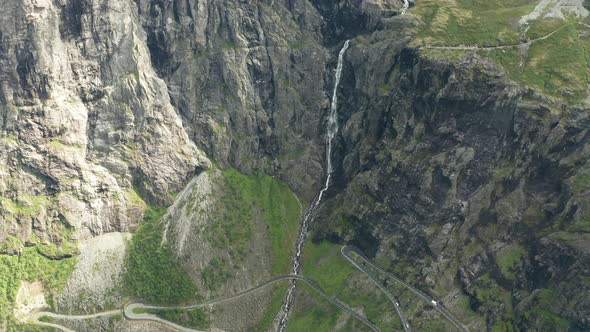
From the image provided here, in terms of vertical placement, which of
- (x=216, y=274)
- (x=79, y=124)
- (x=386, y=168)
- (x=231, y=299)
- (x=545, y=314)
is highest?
(x=79, y=124)

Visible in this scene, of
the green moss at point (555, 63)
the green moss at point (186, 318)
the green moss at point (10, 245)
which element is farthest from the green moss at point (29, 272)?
the green moss at point (555, 63)

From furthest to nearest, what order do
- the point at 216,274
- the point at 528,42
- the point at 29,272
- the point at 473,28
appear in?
the point at 473,28, the point at 216,274, the point at 528,42, the point at 29,272

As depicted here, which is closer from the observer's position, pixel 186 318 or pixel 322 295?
pixel 186 318

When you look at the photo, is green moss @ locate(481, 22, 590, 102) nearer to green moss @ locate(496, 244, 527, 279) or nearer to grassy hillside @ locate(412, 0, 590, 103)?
grassy hillside @ locate(412, 0, 590, 103)

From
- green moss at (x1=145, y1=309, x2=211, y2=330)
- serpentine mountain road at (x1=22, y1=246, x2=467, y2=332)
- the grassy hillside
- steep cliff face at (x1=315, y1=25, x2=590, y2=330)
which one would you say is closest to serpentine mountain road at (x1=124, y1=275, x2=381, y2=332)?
serpentine mountain road at (x1=22, y1=246, x2=467, y2=332)

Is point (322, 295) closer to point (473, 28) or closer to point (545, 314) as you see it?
point (545, 314)

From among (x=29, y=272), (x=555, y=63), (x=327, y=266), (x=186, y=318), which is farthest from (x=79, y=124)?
(x=555, y=63)
